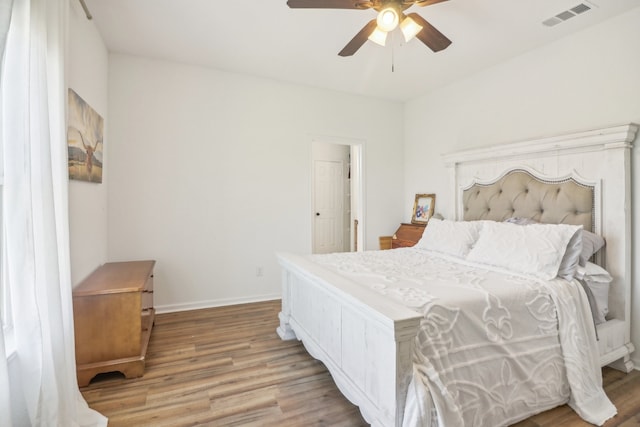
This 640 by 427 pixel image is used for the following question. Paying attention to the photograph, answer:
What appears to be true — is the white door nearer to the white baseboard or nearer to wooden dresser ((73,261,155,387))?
the white baseboard

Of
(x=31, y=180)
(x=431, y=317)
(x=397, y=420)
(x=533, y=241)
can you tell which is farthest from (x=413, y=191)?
(x=31, y=180)

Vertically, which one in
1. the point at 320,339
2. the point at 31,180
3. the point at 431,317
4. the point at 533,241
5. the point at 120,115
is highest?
the point at 120,115

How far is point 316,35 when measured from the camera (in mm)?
2646

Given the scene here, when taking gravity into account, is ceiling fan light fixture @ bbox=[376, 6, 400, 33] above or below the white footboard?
above

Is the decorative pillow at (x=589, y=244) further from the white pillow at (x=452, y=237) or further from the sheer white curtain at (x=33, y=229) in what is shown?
the sheer white curtain at (x=33, y=229)

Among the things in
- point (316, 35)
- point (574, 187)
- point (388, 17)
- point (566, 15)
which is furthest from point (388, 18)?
point (574, 187)

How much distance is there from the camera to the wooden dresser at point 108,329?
1.97 metres

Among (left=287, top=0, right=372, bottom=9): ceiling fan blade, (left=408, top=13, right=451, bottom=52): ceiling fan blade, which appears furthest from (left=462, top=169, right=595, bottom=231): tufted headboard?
(left=287, top=0, right=372, bottom=9): ceiling fan blade

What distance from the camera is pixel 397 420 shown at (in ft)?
4.21

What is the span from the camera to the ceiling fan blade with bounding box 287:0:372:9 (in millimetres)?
1800

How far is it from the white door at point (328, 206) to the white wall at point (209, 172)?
1.76 meters

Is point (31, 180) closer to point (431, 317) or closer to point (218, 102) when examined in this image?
point (431, 317)

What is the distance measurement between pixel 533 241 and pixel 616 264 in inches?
26.9

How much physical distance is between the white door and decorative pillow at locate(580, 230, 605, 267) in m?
4.01
